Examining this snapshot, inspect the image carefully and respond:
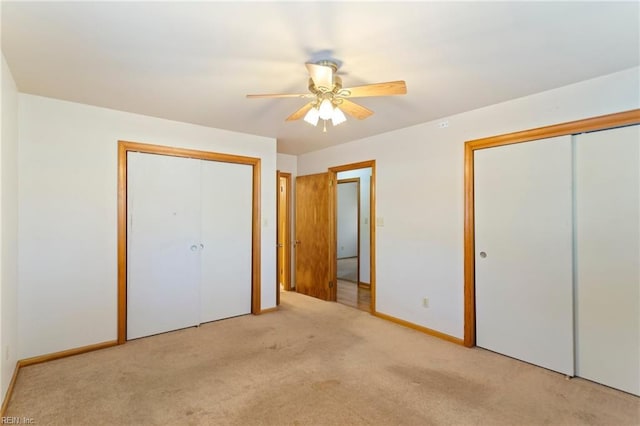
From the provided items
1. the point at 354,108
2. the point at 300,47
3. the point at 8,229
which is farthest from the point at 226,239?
the point at 300,47

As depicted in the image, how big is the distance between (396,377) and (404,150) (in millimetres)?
2436

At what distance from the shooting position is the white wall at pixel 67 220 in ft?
8.91

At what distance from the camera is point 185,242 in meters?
3.61

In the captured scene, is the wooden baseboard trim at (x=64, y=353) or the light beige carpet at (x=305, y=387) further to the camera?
the wooden baseboard trim at (x=64, y=353)

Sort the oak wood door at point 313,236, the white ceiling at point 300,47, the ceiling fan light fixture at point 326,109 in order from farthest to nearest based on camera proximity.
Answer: the oak wood door at point 313,236 < the ceiling fan light fixture at point 326,109 < the white ceiling at point 300,47

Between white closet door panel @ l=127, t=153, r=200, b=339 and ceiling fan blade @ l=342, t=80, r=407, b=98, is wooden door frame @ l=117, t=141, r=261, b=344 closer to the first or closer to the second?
white closet door panel @ l=127, t=153, r=200, b=339

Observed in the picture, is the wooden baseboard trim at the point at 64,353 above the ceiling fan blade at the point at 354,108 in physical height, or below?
below

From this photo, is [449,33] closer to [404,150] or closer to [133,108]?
[404,150]

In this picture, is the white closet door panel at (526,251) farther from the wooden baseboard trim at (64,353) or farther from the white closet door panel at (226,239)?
the wooden baseboard trim at (64,353)

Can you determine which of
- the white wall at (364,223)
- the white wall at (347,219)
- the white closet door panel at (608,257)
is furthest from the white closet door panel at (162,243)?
the white wall at (347,219)

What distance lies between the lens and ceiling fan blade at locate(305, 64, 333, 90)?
1.81 m

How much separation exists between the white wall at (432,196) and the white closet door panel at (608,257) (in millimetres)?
328

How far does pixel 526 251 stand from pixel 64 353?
424cm

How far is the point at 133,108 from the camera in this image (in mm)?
3084
